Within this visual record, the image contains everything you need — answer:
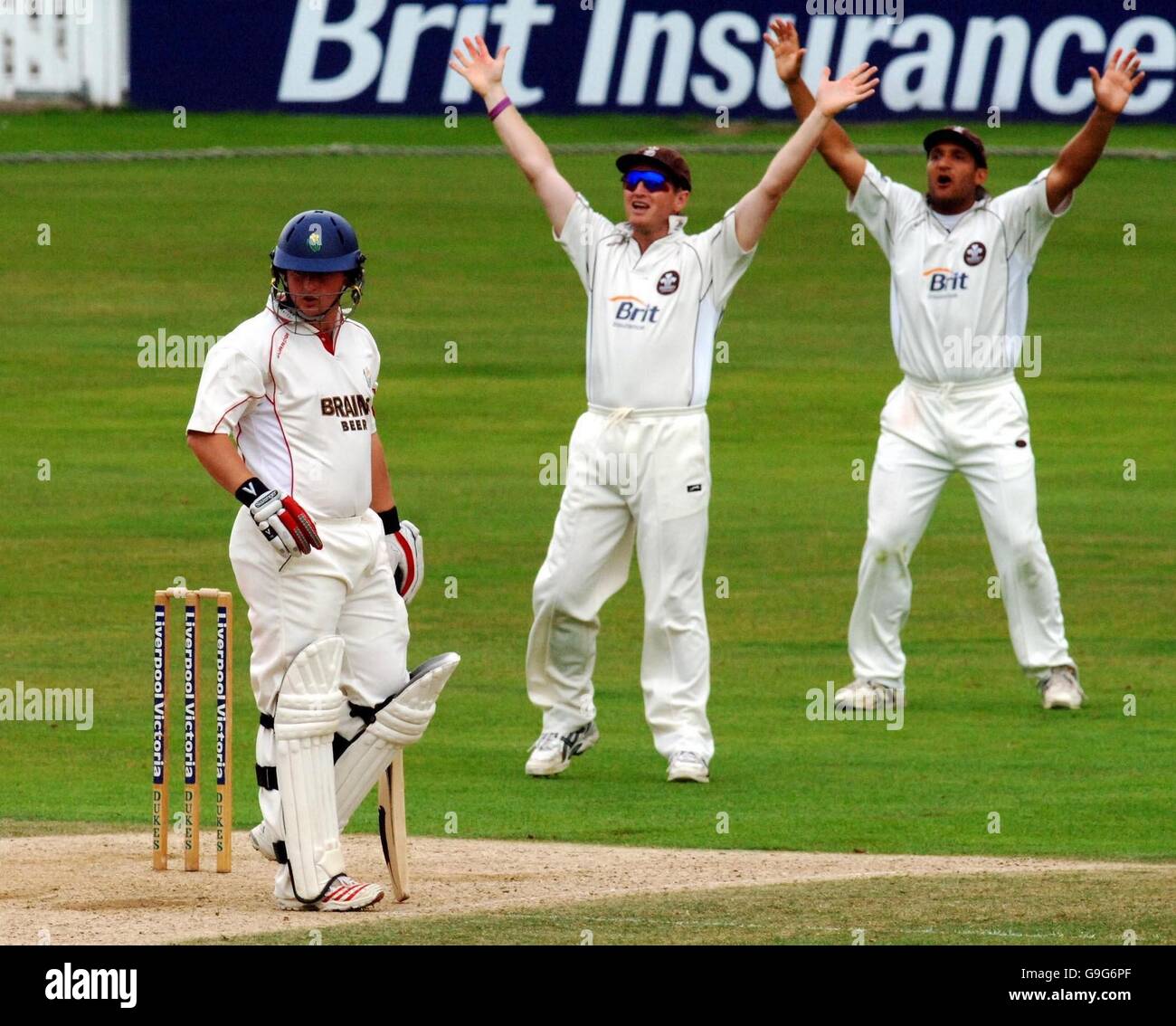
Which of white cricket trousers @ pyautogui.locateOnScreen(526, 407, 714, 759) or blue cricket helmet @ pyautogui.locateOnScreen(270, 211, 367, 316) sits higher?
blue cricket helmet @ pyautogui.locateOnScreen(270, 211, 367, 316)

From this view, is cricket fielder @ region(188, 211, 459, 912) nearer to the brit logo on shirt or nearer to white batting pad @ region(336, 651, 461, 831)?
white batting pad @ region(336, 651, 461, 831)

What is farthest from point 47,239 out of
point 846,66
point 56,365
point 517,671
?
point 517,671

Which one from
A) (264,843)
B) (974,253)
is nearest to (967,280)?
(974,253)

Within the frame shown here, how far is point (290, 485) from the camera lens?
25.9 ft

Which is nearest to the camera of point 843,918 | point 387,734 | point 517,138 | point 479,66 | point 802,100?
point 843,918

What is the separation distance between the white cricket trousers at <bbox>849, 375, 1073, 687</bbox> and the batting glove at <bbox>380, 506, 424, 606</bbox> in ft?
11.9

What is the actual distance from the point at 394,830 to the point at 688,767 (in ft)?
7.92

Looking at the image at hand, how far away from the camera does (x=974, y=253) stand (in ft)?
38.6

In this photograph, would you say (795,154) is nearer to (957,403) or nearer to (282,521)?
(957,403)

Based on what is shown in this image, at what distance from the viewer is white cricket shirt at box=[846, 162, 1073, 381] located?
11.7 m

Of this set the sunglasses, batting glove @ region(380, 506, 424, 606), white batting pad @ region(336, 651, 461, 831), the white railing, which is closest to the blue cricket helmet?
batting glove @ region(380, 506, 424, 606)

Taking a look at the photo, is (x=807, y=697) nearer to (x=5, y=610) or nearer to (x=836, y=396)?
(x=5, y=610)

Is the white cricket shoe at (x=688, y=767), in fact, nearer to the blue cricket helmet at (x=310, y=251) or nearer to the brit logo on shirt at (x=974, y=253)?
the brit logo on shirt at (x=974, y=253)

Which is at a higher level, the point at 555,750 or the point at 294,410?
the point at 294,410
